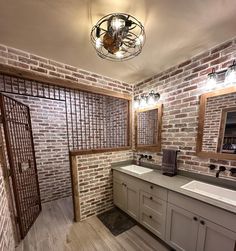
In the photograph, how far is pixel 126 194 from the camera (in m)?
2.28

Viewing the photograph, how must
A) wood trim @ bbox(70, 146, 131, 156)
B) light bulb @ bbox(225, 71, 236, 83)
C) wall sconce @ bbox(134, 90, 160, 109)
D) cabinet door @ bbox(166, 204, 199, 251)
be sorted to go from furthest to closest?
1. wall sconce @ bbox(134, 90, 160, 109)
2. wood trim @ bbox(70, 146, 131, 156)
3. light bulb @ bbox(225, 71, 236, 83)
4. cabinet door @ bbox(166, 204, 199, 251)

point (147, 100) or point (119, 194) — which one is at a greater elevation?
point (147, 100)

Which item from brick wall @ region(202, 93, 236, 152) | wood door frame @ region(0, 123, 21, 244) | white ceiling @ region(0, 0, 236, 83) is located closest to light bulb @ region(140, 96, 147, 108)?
white ceiling @ region(0, 0, 236, 83)

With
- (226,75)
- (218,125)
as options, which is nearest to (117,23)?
(226,75)

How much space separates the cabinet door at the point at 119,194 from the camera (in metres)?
2.34

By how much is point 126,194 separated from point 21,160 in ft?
5.94

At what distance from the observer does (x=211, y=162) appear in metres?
1.72

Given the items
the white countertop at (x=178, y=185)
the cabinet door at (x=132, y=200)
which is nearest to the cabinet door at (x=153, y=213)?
the cabinet door at (x=132, y=200)

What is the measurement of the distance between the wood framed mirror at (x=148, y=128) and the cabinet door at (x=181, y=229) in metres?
1.02

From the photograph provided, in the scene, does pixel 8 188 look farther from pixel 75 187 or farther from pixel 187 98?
pixel 187 98

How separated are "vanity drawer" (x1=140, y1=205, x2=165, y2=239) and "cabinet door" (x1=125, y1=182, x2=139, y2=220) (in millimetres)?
130

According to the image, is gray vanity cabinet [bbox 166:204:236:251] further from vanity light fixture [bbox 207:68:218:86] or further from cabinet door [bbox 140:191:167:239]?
vanity light fixture [bbox 207:68:218:86]

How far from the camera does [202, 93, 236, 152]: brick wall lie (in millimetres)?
1662

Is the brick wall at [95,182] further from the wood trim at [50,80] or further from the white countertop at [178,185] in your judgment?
the wood trim at [50,80]
